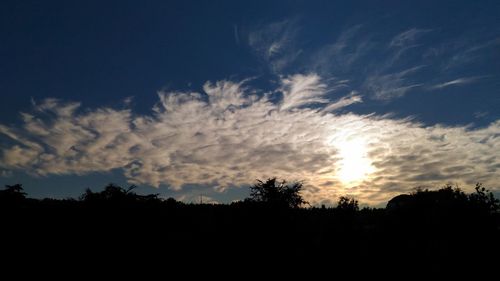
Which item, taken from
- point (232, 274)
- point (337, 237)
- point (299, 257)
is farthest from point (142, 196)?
point (337, 237)

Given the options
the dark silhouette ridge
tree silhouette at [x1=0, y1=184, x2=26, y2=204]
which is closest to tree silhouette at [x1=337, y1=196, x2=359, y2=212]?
the dark silhouette ridge

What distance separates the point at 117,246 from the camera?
27.6 m

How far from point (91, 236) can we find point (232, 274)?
37.1ft

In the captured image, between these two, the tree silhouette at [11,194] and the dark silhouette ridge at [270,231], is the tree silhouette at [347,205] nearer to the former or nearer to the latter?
the dark silhouette ridge at [270,231]

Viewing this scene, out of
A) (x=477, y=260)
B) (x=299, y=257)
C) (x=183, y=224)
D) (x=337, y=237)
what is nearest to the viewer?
(x=477, y=260)

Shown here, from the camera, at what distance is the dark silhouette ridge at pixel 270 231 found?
27672 mm

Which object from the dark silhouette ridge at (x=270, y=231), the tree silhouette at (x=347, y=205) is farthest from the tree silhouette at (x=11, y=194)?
the tree silhouette at (x=347, y=205)

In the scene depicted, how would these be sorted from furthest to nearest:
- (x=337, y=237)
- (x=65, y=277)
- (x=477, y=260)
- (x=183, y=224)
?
(x=183, y=224)
(x=337, y=237)
(x=477, y=260)
(x=65, y=277)

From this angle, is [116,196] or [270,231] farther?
[270,231]

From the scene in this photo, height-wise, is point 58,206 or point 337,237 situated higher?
point 58,206

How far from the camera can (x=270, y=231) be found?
35438 mm

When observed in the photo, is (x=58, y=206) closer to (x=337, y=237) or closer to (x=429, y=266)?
(x=337, y=237)

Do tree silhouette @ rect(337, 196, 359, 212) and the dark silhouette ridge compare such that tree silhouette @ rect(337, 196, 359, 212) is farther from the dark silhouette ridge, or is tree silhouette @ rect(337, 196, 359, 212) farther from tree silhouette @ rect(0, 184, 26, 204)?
tree silhouette @ rect(0, 184, 26, 204)

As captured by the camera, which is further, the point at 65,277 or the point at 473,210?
the point at 473,210
